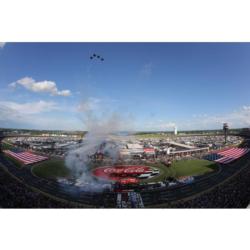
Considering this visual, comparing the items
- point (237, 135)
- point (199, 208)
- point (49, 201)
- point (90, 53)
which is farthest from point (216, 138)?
point (49, 201)

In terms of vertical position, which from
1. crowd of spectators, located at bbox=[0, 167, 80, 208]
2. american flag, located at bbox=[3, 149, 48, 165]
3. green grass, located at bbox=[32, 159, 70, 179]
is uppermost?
american flag, located at bbox=[3, 149, 48, 165]

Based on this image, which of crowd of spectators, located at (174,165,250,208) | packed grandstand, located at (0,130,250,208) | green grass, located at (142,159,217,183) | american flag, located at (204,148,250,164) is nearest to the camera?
crowd of spectators, located at (174,165,250,208)

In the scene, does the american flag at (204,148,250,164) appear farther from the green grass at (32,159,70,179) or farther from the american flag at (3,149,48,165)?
the american flag at (3,149,48,165)

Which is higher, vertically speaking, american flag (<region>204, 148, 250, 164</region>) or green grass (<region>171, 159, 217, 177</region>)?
american flag (<region>204, 148, 250, 164</region>)

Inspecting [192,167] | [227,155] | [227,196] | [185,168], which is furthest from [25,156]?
[227,155]

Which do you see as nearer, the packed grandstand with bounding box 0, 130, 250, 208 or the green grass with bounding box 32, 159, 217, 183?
the packed grandstand with bounding box 0, 130, 250, 208

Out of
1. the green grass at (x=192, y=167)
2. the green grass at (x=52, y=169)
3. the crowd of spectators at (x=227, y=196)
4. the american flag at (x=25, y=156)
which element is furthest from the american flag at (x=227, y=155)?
the american flag at (x=25, y=156)

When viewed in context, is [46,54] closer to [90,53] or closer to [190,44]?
[90,53]

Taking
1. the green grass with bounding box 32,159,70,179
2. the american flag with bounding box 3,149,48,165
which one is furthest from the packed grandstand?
the green grass with bounding box 32,159,70,179
